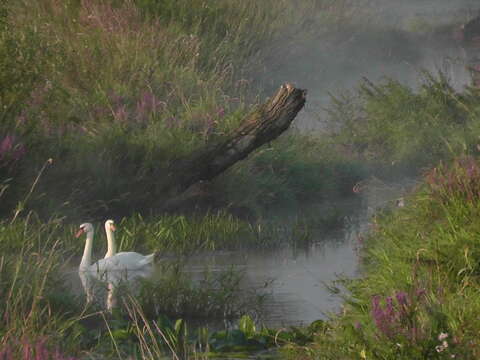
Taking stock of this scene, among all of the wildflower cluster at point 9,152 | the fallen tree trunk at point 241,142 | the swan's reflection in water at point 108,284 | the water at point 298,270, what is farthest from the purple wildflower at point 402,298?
the fallen tree trunk at point 241,142

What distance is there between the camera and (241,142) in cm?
1478

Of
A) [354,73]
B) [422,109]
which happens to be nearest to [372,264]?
[422,109]

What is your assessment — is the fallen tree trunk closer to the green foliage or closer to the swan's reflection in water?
the swan's reflection in water

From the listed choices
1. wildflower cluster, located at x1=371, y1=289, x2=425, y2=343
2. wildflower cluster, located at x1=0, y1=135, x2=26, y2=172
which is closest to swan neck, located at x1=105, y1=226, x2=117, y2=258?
wildflower cluster, located at x1=0, y1=135, x2=26, y2=172

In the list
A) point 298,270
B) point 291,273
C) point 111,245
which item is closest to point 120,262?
point 111,245

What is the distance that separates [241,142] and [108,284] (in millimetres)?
4834

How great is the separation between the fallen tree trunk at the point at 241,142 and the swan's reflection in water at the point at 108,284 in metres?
3.40

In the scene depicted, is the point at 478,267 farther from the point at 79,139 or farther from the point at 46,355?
the point at 79,139

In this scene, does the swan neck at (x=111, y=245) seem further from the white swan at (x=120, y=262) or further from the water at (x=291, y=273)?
the water at (x=291, y=273)

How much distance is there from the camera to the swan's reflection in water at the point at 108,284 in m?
9.78

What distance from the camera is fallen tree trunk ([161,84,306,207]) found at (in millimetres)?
14109

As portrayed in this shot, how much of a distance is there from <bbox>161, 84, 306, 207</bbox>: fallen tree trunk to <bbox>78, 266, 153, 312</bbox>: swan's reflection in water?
340 centimetres

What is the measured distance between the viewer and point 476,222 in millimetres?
9031

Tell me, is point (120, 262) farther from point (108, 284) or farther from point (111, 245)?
point (108, 284)
